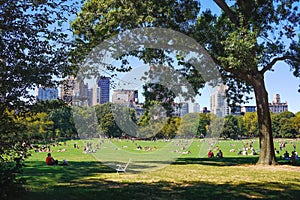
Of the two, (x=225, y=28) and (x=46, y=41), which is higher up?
(x=225, y=28)

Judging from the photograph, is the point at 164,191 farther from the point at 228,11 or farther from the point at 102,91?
the point at 228,11

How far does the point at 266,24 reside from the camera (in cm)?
1709

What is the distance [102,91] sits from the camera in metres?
12.4

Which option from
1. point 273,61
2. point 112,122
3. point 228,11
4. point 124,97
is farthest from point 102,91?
point 273,61

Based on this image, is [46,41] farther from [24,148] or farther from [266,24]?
[266,24]

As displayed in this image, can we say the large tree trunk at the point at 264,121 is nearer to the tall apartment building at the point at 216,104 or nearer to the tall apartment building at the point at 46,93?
the tall apartment building at the point at 216,104

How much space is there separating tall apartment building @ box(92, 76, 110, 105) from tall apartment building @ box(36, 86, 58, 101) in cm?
368

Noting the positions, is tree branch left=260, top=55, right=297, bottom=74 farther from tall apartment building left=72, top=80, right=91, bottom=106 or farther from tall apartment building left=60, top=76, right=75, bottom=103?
tall apartment building left=60, top=76, right=75, bottom=103

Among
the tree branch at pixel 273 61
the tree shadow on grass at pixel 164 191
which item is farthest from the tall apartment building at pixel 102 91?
the tree branch at pixel 273 61

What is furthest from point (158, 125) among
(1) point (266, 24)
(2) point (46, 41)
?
(2) point (46, 41)

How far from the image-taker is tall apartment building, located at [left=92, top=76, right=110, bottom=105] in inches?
485

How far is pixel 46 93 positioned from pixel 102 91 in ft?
13.7

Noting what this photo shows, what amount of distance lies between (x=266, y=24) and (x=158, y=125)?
26.2 ft

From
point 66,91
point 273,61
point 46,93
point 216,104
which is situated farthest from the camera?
point 216,104
